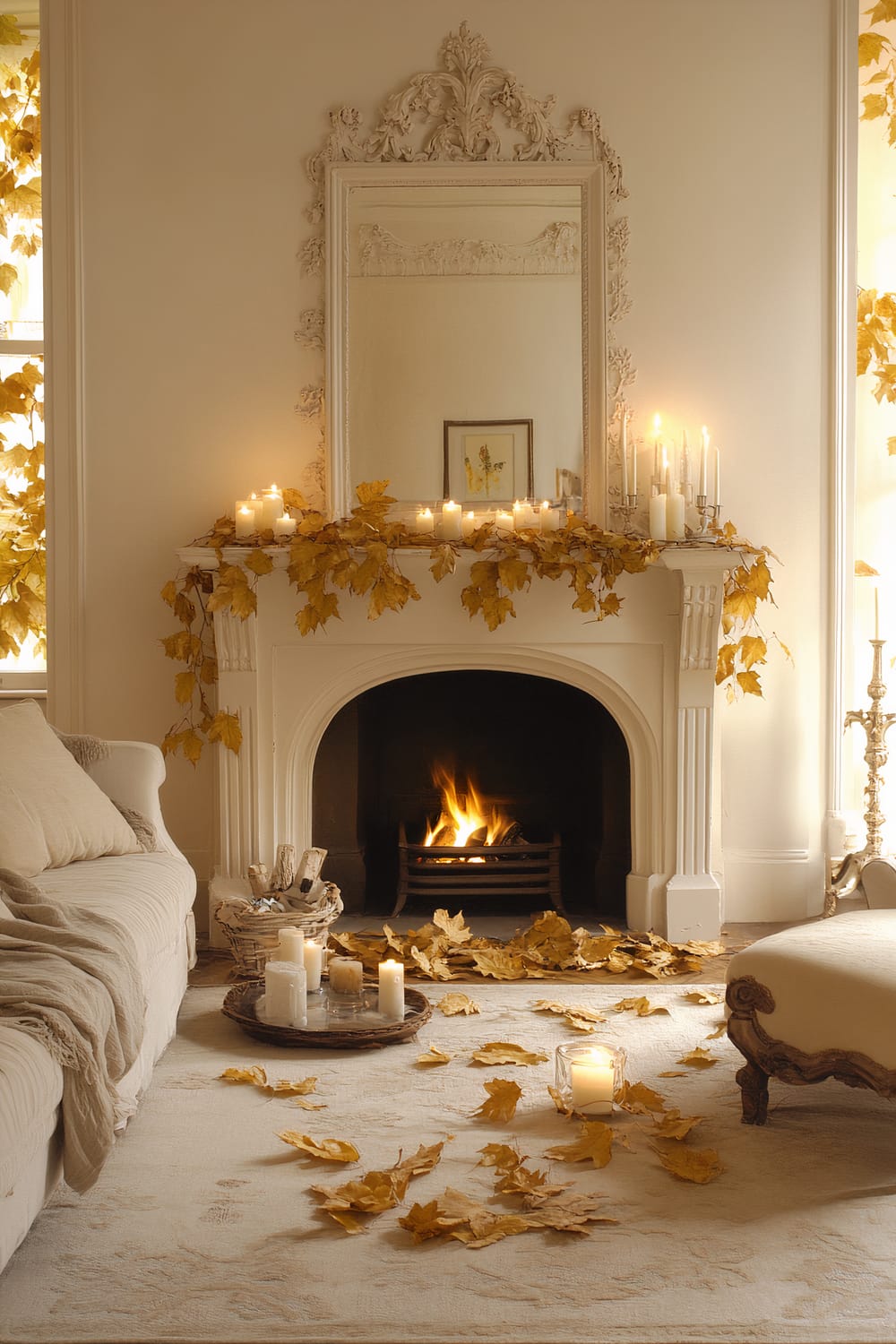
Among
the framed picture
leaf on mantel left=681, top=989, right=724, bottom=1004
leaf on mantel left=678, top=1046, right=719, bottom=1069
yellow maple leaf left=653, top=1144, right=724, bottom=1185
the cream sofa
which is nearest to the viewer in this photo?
the cream sofa

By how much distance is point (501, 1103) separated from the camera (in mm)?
2379

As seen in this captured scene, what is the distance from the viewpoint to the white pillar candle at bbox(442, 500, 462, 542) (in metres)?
3.73

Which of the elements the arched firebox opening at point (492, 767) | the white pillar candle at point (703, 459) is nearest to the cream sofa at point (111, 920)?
the arched firebox opening at point (492, 767)

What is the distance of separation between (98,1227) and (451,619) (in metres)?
2.27

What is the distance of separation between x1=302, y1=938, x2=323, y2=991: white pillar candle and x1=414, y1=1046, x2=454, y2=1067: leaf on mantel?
324mm

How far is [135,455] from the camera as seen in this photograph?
3980 millimetres

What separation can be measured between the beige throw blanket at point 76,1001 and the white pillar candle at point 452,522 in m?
1.85

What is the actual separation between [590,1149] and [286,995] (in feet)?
2.72

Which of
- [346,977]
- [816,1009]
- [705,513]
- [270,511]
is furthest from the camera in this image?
[705,513]

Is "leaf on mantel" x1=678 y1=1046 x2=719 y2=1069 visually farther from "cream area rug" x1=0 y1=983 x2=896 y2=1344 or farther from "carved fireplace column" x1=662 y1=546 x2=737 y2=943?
"carved fireplace column" x1=662 y1=546 x2=737 y2=943

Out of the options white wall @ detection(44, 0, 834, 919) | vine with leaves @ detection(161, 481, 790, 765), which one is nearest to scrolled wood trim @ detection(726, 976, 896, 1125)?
vine with leaves @ detection(161, 481, 790, 765)

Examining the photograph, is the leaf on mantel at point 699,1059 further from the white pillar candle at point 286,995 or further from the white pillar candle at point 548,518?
the white pillar candle at point 548,518

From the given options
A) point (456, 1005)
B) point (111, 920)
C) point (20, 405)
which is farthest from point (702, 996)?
point (20, 405)

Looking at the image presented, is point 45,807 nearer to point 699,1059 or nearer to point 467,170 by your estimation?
point 699,1059
